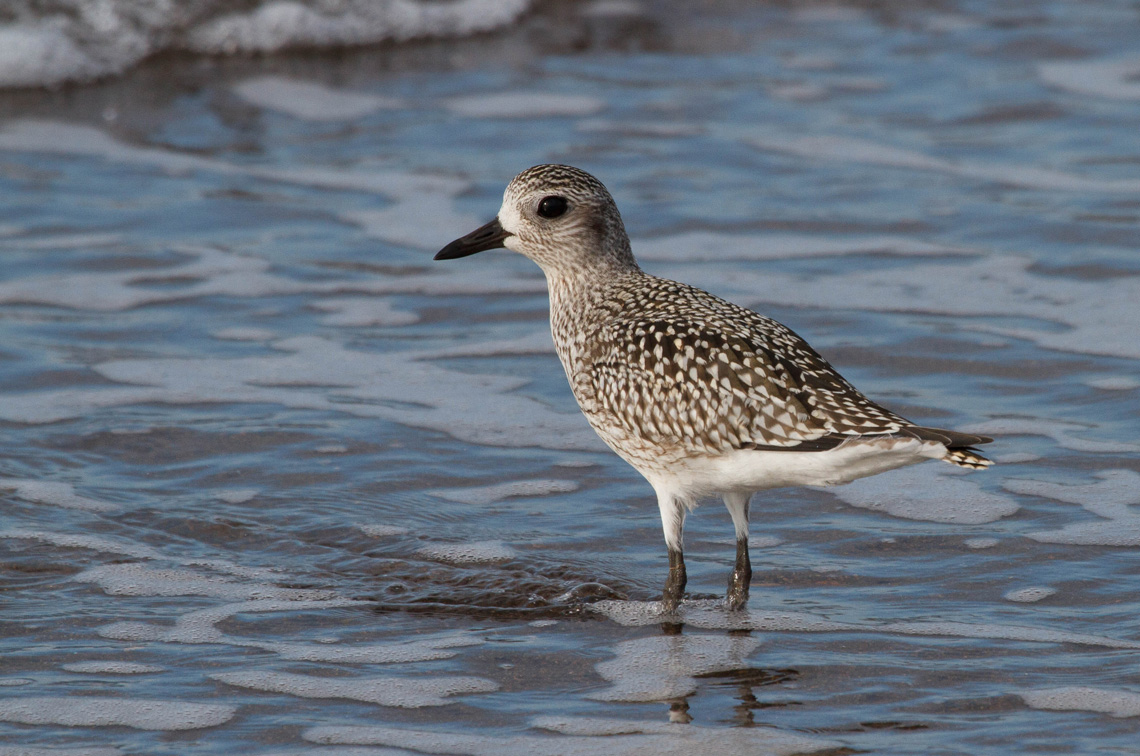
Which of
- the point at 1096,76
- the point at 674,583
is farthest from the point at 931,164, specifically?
the point at 674,583

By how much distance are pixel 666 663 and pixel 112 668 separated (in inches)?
73.4

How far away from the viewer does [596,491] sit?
695 cm

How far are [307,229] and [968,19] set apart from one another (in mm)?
7857

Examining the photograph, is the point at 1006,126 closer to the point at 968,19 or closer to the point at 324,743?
the point at 968,19

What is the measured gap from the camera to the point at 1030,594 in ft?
18.8

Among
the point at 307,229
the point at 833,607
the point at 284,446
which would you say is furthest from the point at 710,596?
the point at 307,229

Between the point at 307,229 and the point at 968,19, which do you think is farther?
the point at 968,19

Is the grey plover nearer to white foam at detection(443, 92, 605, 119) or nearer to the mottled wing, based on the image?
the mottled wing

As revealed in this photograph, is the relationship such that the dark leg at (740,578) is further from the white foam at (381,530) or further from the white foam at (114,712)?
the white foam at (114,712)

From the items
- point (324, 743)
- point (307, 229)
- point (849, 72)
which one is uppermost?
point (849, 72)

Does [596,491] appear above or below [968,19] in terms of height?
below

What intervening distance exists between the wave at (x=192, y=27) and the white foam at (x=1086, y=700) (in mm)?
10682

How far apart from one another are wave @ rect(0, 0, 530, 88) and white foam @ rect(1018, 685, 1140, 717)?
10682 mm

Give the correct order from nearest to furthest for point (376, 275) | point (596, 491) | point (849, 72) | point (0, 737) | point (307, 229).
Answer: point (0, 737) < point (596, 491) < point (376, 275) < point (307, 229) < point (849, 72)
